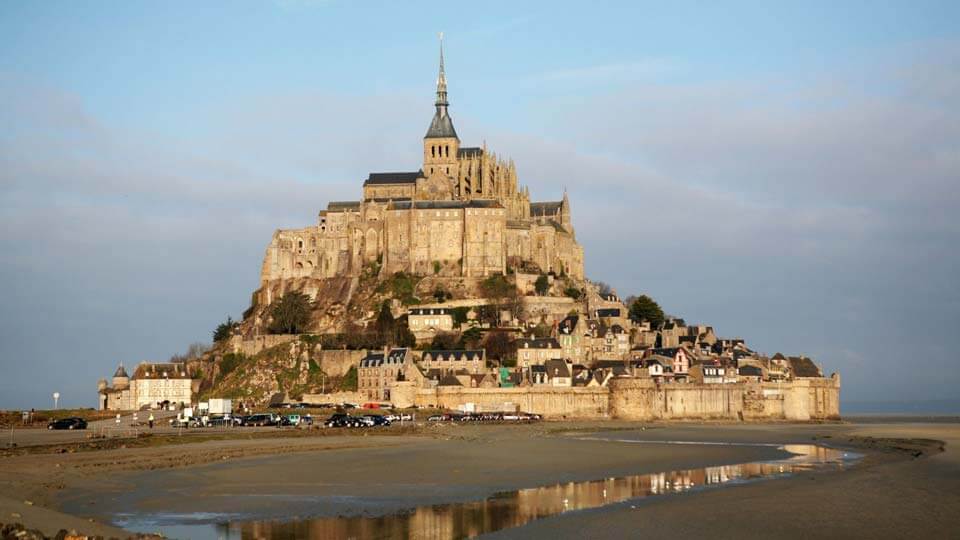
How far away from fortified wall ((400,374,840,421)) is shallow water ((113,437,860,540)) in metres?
37.3

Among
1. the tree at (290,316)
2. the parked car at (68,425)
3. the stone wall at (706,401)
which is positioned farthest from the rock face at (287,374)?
the stone wall at (706,401)

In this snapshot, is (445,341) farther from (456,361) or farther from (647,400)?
(647,400)

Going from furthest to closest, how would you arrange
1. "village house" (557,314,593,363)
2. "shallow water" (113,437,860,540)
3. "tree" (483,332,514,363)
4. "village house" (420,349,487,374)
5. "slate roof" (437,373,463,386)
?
"tree" (483,332,514,363)
"village house" (557,314,593,363)
"village house" (420,349,487,374)
"slate roof" (437,373,463,386)
"shallow water" (113,437,860,540)

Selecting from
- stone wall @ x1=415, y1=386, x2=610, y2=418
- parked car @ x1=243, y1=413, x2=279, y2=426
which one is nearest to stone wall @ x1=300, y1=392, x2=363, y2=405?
stone wall @ x1=415, y1=386, x2=610, y2=418

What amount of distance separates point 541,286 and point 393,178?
19.9m

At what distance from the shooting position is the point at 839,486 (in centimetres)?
3078

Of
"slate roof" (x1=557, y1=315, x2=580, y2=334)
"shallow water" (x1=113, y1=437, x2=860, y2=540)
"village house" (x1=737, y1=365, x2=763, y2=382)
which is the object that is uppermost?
"slate roof" (x1=557, y1=315, x2=580, y2=334)

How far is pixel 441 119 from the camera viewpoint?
362 feet

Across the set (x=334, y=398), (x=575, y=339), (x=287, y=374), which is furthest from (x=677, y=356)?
(x=287, y=374)

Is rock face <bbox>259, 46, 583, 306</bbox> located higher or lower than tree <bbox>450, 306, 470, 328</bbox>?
higher

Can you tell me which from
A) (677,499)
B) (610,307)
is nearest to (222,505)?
(677,499)

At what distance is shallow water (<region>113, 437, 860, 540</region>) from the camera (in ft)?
78.0

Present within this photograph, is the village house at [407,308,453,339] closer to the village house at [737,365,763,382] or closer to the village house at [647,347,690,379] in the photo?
the village house at [647,347,690,379]

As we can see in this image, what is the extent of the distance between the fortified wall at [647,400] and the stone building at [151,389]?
64.0 feet
